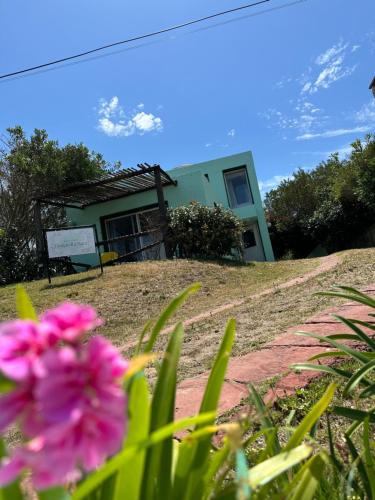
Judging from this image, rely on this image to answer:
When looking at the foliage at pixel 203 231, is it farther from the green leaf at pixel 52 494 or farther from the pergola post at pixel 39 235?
the green leaf at pixel 52 494

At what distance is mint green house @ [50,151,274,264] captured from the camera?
53.6 feet

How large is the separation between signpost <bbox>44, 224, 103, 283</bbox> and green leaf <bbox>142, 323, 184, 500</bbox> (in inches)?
393

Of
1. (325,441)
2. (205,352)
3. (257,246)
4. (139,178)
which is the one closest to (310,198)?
(257,246)

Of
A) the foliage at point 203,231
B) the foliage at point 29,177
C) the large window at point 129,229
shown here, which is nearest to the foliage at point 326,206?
the foliage at point 203,231

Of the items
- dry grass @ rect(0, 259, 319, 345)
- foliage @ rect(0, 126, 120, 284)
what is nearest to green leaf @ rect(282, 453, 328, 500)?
dry grass @ rect(0, 259, 319, 345)

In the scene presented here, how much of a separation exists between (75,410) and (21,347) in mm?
70

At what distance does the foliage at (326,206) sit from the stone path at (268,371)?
55.2 feet

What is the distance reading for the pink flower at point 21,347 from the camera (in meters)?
0.32

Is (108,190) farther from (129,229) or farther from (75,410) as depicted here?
(75,410)

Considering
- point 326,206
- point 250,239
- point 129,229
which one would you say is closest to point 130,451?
point 129,229

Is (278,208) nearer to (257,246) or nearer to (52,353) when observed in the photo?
(257,246)

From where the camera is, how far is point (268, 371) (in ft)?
8.78

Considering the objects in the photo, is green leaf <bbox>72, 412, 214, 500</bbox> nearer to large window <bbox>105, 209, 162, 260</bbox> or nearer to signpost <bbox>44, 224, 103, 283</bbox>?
signpost <bbox>44, 224, 103, 283</bbox>

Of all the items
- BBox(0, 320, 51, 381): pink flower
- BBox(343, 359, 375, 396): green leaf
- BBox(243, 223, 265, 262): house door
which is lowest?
BBox(343, 359, 375, 396): green leaf
